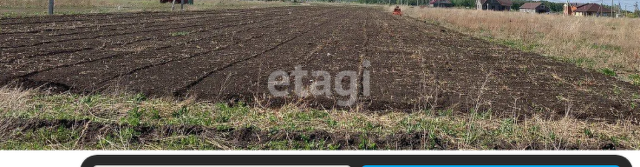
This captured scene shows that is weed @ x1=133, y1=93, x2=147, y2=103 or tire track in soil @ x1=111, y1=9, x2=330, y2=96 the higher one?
tire track in soil @ x1=111, y1=9, x2=330, y2=96

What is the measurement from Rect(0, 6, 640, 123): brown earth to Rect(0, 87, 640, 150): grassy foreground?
0.63 meters

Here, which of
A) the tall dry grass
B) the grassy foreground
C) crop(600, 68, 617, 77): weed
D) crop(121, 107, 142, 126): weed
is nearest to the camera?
the grassy foreground

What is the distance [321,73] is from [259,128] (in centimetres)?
456

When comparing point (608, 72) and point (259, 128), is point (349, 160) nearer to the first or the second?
point (259, 128)

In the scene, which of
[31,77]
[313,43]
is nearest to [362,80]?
[31,77]

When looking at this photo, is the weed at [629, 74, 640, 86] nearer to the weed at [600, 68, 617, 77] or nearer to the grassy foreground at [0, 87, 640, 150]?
the weed at [600, 68, 617, 77]

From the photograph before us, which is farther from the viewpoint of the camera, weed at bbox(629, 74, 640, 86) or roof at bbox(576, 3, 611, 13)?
roof at bbox(576, 3, 611, 13)

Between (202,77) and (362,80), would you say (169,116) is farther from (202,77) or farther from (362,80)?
(362,80)

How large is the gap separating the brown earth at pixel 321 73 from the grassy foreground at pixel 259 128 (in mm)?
627

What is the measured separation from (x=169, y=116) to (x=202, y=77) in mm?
2974

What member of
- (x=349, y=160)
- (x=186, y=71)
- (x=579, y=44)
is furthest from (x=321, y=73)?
(x=579, y=44)

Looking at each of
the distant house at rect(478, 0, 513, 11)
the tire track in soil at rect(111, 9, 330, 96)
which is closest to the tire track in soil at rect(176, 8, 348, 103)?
the tire track in soil at rect(111, 9, 330, 96)

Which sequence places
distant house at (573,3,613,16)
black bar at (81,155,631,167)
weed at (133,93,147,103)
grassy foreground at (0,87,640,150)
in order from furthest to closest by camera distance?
distant house at (573,3,613,16) < weed at (133,93,147,103) < grassy foreground at (0,87,640,150) < black bar at (81,155,631,167)

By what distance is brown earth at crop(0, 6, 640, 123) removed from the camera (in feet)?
25.1
